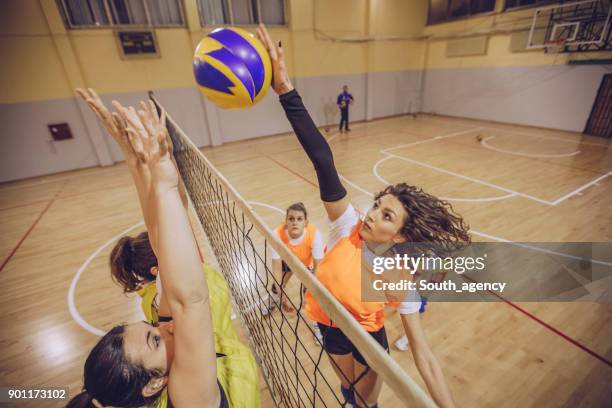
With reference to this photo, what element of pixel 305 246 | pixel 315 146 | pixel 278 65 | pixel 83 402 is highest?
pixel 278 65

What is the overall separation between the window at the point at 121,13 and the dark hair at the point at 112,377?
1109cm

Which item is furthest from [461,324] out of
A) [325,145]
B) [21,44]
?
[21,44]

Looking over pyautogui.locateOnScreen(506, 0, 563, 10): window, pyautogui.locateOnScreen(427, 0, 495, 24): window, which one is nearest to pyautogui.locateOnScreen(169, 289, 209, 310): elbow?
pyautogui.locateOnScreen(506, 0, 563, 10): window

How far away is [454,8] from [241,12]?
956 cm

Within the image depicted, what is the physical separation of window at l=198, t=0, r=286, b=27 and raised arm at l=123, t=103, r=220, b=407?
1115cm

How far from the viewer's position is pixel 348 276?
1.61 m

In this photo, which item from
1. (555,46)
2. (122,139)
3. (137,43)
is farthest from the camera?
(555,46)

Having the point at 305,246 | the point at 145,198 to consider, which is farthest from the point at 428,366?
the point at 305,246

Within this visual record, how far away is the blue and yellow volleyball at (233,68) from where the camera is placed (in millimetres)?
2018

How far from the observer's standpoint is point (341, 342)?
1787 millimetres

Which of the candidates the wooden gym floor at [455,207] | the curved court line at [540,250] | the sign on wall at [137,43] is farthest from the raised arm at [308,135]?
the sign on wall at [137,43]

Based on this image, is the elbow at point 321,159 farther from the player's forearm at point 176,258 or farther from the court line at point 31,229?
the court line at point 31,229

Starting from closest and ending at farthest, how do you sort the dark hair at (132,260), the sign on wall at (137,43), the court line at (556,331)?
the dark hair at (132,260), the court line at (556,331), the sign on wall at (137,43)

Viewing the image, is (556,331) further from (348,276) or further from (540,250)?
(348,276)
